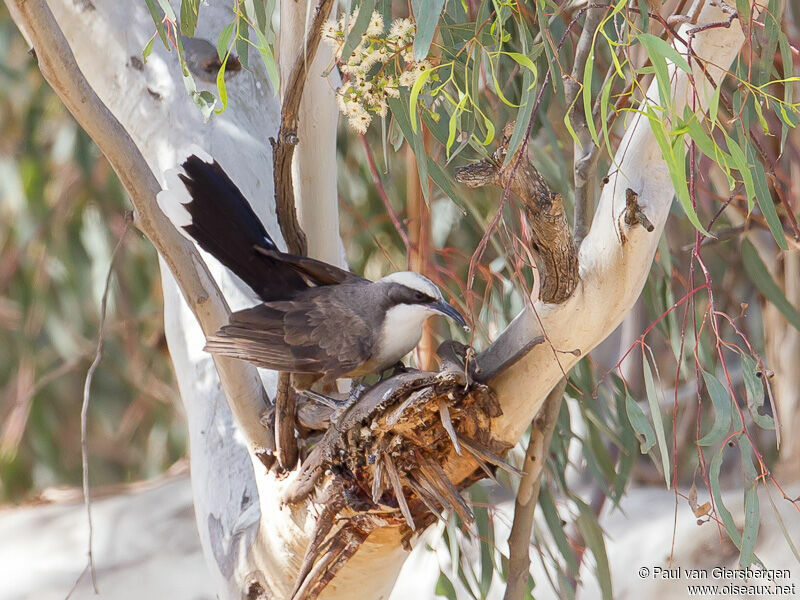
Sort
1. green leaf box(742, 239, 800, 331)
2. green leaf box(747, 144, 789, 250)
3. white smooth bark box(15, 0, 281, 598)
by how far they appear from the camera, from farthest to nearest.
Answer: green leaf box(742, 239, 800, 331)
white smooth bark box(15, 0, 281, 598)
green leaf box(747, 144, 789, 250)

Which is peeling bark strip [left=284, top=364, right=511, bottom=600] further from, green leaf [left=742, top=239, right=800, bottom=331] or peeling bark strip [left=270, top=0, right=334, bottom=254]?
green leaf [left=742, top=239, right=800, bottom=331]

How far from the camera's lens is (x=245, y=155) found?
1.70 metres

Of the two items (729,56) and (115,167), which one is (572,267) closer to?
(729,56)

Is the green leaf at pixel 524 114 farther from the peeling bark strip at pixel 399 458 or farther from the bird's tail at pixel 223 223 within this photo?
the bird's tail at pixel 223 223

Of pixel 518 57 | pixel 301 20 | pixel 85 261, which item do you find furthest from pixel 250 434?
pixel 85 261

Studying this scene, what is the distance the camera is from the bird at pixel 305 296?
55.0 inches

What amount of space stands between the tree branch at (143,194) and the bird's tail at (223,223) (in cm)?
11

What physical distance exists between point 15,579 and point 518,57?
3.23 m

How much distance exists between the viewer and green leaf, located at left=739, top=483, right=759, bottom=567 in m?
1.28

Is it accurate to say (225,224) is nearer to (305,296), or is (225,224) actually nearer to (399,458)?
(305,296)

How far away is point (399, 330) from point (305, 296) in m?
0.15

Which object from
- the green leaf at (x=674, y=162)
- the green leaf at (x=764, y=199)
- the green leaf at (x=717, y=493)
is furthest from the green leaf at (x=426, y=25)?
the green leaf at (x=717, y=493)

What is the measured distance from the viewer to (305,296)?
1482mm

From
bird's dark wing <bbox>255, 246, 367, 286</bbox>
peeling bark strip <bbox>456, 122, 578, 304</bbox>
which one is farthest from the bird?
peeling bark strip <bbox>456, 122, 578, 304</bbox>
